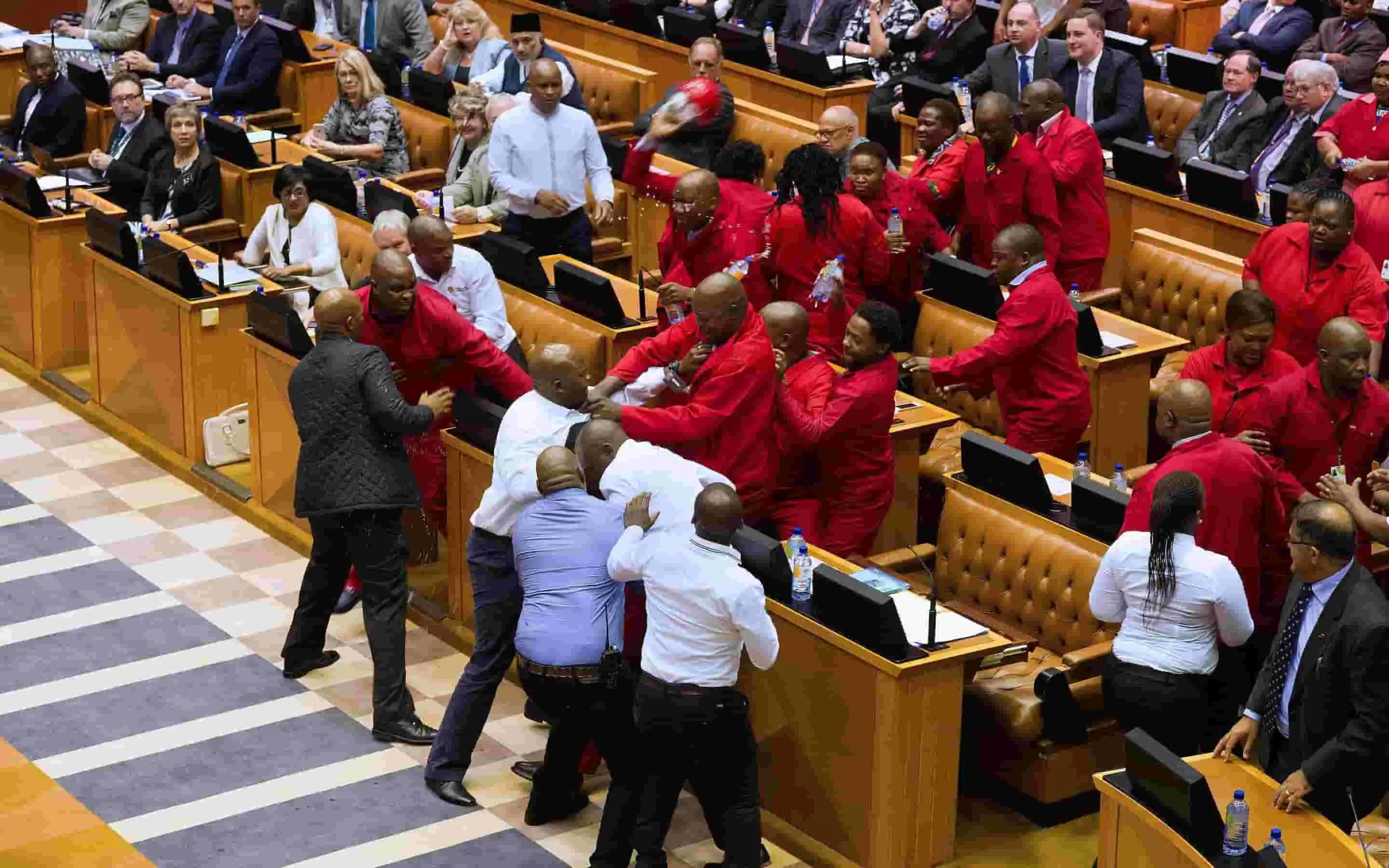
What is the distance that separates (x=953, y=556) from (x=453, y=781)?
75.3 inches

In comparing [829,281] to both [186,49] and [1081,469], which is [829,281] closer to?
[1081,469]

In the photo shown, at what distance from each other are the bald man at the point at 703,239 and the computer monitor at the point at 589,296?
20 cm

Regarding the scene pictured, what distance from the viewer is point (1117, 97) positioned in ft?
36.9

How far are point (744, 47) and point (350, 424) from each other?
6142 millimetres

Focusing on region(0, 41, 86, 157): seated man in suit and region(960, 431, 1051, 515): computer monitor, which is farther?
region(0, 41, 86, 157): seated man in suit

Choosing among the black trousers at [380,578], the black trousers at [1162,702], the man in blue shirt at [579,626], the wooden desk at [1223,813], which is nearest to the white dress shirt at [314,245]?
the black trousers at [380,578]

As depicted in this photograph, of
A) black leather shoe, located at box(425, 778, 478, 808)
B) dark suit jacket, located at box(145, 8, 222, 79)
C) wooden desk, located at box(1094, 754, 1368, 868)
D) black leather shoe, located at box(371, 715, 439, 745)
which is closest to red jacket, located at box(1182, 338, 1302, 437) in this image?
wooden desk, located at box(1094, 754, 1368, 868)

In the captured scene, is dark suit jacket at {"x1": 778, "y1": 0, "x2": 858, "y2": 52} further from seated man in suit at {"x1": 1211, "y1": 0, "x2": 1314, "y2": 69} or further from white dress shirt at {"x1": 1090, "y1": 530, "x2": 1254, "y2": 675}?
white dress shirt at {"x1": 1090, "y1": 530, "x2": 1254, "y2": 675}

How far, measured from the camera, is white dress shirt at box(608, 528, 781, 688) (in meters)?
6.01

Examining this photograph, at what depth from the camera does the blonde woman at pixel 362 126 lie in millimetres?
11555

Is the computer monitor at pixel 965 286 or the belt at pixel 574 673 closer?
the belt at pixel 574 673

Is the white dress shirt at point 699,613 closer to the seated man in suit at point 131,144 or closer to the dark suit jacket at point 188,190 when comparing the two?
the dark suit jacket at point 188,190

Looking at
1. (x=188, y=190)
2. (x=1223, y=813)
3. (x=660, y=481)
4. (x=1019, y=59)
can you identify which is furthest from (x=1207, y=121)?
(x=1223, y=813)

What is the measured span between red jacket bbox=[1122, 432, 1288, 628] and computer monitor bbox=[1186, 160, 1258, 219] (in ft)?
11.4
